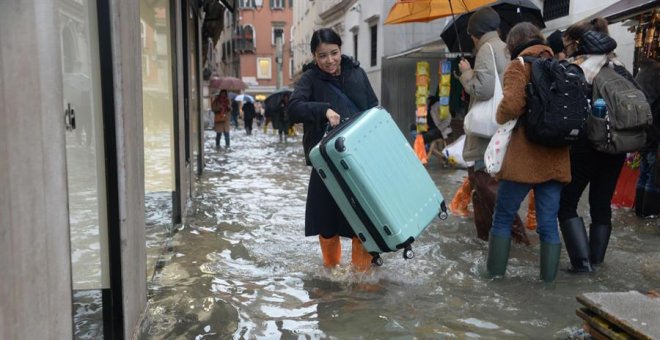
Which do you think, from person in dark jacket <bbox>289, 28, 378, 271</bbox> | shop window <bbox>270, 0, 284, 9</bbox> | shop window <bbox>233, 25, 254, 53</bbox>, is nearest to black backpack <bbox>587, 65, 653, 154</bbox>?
person in dark jacket <bbox>289, 28, 378, 271</bbox>

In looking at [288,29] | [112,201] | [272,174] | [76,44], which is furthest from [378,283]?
[288,29]

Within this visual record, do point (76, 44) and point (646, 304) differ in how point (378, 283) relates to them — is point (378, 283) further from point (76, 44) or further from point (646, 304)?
point (76, 44)

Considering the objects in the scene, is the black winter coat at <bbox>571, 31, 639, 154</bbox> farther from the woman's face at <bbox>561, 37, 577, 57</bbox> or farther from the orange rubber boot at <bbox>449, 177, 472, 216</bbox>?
the orange rubber boot at <bbox>449, 177, 472, 216</bbox>

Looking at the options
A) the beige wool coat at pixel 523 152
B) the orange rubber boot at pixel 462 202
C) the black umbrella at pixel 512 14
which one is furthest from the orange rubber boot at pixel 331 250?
the black umbrella at pixel 512 14

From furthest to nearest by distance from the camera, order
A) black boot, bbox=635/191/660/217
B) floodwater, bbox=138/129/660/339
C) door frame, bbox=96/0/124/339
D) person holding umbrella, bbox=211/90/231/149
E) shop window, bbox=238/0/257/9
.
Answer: shop window, bbox=238/0/257/9
person holding umbrella, bbox=211/90/231/149
black boot, bbox=635/191/660/217
floodwater, bbox=138/129/660/339
door frame, bbox=96/0/124/339

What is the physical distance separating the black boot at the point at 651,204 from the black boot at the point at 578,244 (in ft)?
7.42

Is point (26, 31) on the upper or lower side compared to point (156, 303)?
upper

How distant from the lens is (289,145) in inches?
688

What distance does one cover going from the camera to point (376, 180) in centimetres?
342

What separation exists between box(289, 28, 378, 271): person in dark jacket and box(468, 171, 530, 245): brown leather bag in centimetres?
151

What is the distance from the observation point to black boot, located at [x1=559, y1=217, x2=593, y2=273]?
13.8 ft

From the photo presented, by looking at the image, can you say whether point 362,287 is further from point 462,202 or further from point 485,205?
point 462,202

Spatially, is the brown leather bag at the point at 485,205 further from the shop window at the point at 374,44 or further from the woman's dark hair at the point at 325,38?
the shop window at the point at 374,44

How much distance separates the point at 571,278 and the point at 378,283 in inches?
55.4
